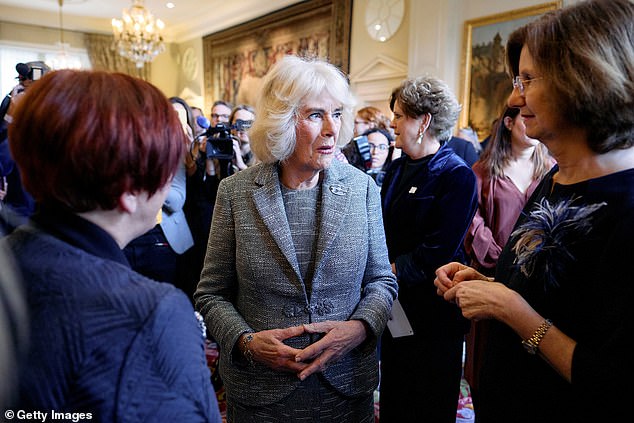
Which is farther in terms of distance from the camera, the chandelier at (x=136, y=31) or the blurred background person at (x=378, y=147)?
the chandelier at (x=136, y=31)

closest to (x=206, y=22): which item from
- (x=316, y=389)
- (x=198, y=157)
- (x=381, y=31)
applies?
(x=381, y=31)

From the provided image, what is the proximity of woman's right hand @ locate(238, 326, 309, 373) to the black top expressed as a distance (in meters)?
0.54

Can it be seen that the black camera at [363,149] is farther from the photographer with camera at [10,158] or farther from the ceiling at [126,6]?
the ceiling at [126,6]

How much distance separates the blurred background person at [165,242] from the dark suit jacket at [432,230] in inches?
56.1

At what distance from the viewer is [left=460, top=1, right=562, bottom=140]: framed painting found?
553cm

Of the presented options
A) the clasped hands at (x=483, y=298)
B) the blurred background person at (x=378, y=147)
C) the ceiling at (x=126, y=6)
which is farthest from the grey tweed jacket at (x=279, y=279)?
the ceiling at (x=126, y=6)

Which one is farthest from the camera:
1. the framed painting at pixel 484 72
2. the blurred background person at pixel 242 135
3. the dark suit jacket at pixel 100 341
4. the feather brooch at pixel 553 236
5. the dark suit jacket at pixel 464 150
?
the framed painting at pixel 484 72

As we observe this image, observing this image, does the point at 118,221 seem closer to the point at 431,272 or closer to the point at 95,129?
the point at 95,129

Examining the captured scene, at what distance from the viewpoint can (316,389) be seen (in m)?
1.45

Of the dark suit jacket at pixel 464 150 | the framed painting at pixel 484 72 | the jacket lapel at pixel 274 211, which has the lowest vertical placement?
the jacket lapel at pixel 274 211

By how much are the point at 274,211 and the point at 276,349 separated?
0.43 m

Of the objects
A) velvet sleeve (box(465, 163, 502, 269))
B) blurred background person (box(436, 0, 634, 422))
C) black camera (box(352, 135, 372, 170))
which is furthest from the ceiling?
blurred background person (box(436, 0, 634, 422))

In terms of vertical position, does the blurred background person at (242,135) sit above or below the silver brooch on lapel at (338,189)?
above

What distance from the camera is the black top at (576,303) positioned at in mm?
904
